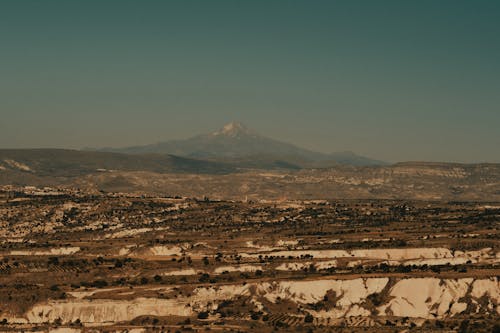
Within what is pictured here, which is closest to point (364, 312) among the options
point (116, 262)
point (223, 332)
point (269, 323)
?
point (269, 323)

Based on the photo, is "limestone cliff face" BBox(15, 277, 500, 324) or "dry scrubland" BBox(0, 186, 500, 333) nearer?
"dry scrubland" BBox(0, 186, 500, 333)

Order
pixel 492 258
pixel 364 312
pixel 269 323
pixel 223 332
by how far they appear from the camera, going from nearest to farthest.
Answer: pixel 223 332 < pixel 269 323 < pixel 364 312 < pixel 492 258

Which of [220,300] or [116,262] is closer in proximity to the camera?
[220,300]

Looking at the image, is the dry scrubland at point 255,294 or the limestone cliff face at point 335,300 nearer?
the dry scrubland at point 255,294

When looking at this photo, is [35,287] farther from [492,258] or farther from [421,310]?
[492,258]

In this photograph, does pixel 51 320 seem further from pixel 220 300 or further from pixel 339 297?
pixel 339 297

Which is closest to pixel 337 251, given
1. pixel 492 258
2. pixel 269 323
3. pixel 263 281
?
pixel 492 258

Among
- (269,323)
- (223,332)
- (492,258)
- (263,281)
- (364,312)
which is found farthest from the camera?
(492,258)

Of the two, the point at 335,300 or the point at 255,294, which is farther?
the point at 255,294
